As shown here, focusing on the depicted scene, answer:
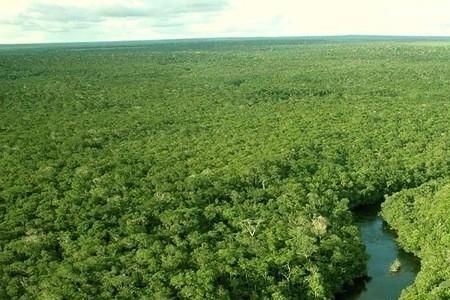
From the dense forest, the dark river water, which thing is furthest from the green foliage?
the dark river water

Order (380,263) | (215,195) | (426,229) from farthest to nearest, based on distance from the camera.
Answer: (215,195), (380,263), (426,229)

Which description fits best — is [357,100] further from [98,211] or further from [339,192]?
[98,211]

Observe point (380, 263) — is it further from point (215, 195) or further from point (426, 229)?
point (215, 195)

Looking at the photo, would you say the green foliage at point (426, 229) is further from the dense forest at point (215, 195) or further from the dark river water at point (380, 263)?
the dark river water at point (380, 263)

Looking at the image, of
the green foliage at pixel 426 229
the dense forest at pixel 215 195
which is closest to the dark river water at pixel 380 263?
the dense forest at pixel 215 195

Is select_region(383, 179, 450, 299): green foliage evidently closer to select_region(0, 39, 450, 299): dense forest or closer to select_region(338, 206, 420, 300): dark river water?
select_region(0, 39, 450, 299): dense forest

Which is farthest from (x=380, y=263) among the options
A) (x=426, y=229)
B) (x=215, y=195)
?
(x=215, y=195)
